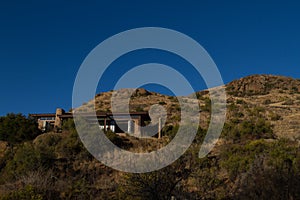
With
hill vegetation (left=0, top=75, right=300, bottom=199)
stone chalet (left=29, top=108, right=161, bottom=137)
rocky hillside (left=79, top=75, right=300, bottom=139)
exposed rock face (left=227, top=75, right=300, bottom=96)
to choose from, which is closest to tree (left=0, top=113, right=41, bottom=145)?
hill vegetation (left=0, top=75, right=300, bottom=199)

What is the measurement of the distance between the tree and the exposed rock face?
36512mm

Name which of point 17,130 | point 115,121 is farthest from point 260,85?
point 17,130

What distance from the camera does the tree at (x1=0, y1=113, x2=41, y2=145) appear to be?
31047mm

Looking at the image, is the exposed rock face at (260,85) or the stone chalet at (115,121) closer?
the stone chalet at (115,121)

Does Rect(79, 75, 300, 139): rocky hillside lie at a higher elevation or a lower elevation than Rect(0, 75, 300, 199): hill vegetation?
higher

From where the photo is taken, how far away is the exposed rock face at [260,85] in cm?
5920

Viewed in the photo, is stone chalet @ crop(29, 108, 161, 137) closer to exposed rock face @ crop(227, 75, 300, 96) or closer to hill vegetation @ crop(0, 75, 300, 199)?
hill vegetation @ crop(0, 75, 300, 199)

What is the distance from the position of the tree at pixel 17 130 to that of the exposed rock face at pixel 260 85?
3651 centimetres

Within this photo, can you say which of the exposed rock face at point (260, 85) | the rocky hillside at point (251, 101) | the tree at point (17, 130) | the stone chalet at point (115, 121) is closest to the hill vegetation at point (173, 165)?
the tree at point (17, 130)

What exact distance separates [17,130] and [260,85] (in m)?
43.2

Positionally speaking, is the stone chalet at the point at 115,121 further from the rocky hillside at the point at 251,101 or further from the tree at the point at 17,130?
the rocky hillside at the point at 251,101

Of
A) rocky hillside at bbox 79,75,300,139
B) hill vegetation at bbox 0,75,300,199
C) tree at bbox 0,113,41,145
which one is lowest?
hill vegetation at bbox 0,75,300,199

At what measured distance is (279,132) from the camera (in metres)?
31.1

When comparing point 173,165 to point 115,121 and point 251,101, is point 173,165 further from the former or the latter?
point 251,101
